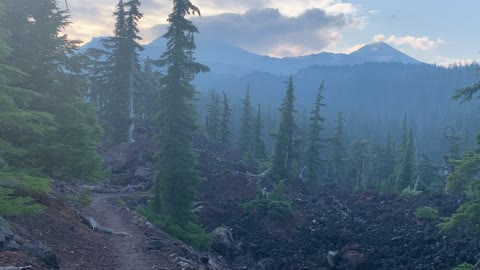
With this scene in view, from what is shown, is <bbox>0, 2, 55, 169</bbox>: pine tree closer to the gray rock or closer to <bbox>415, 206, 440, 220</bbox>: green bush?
the gray rock

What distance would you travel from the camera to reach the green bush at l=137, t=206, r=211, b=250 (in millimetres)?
18781

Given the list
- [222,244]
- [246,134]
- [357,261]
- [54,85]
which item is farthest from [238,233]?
[246,134]

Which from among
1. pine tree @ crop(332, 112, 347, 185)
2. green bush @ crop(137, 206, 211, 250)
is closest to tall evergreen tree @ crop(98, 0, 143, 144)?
green bush @ crop(137, 206, 211, 250)

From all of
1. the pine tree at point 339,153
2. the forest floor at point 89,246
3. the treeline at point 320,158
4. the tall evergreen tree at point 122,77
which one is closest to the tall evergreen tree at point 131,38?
the tall evergreen tree at point 122,77

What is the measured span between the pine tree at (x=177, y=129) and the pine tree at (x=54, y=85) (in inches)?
163

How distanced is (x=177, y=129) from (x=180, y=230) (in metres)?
4.84

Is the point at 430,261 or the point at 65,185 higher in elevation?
the point at 65,185

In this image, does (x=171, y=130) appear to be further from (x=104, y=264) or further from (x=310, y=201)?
(x=310, y=201)

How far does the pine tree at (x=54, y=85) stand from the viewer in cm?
1560

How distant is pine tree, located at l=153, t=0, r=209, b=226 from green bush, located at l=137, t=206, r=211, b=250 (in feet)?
2.11

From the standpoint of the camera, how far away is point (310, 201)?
38.0 metres

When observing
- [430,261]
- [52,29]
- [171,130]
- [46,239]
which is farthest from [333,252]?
[52,29]

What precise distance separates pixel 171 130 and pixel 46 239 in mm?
9924

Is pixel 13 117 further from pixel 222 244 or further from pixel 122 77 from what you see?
pixel 122 77
